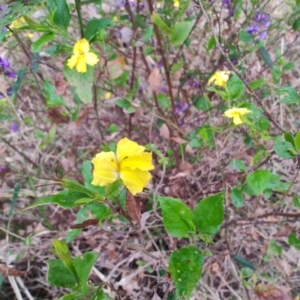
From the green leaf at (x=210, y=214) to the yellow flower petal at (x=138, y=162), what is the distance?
0.09 metres

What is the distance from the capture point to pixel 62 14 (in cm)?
88

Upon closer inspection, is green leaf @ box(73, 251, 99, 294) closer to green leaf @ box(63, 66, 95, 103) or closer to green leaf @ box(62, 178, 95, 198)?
green leaf @ box(62, 178, 95, 198)

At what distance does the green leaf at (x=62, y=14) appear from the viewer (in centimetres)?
88

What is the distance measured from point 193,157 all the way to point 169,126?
113mm

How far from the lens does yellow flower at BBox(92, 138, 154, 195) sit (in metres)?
0.58

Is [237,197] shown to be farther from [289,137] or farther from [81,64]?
[81,64]

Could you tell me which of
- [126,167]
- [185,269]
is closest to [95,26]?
[126,167]

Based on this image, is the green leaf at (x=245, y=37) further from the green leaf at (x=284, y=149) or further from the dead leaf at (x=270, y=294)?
the dead leaf at (x=270, y=294)

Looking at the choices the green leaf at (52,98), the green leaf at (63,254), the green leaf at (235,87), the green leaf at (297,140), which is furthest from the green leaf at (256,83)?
the green leaf at (63,254)

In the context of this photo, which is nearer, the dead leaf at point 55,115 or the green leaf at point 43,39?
the green leaf at point 43,39

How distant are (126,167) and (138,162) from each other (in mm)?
16

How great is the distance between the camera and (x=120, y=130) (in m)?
1.48

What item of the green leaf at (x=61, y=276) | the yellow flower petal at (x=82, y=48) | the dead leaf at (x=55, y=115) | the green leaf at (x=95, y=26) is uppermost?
the green leaf at (x=95, y=26)

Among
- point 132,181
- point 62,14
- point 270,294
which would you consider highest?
point 62,14
